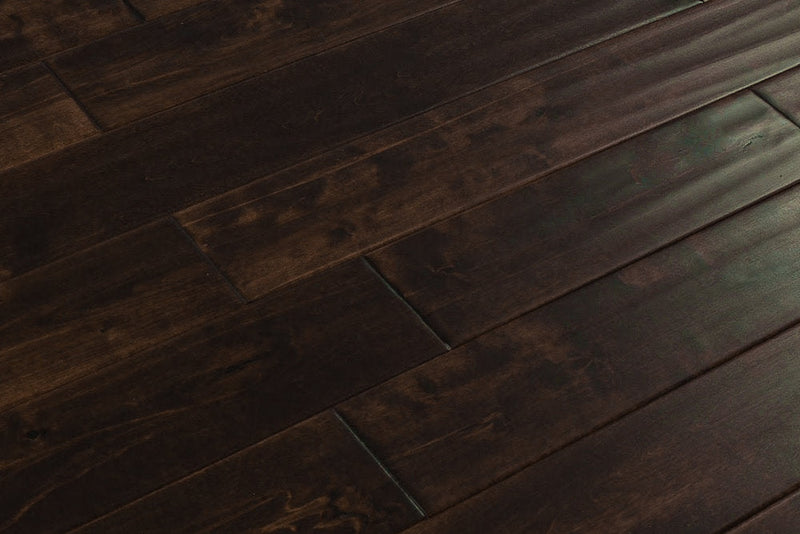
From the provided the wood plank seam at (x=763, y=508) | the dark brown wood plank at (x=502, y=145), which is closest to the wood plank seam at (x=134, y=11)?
the dark brown wood plank at (x=502, y=145)

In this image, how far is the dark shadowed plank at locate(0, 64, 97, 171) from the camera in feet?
5.95

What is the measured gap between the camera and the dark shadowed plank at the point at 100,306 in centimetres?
151

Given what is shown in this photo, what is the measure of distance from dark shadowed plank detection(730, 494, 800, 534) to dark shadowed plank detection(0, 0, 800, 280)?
2.08 feet

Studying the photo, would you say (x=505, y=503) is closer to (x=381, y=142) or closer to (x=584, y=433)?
(x=584, y=433)

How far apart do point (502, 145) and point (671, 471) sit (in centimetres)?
63

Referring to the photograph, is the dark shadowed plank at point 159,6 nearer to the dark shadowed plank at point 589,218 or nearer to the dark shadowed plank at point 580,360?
the dark shadowed plank at point 589,218

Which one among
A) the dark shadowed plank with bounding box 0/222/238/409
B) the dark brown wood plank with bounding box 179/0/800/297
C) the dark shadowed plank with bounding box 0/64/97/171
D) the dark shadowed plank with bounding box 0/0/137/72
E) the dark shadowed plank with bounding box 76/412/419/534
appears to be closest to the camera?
the dark shadowed plank with bounding box 76/412/419/534

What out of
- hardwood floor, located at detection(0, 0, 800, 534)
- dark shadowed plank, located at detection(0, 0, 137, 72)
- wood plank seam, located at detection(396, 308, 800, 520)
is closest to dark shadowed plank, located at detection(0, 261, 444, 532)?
hardwood floor, located at detection(0, 0, 800, 534)

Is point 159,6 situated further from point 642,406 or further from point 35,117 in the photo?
point 642,406

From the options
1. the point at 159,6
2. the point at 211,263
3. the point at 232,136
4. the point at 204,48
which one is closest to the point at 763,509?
the point at 211,263

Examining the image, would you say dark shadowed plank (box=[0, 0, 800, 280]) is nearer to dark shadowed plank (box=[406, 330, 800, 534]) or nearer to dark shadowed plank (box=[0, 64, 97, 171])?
dark shadowed plank (box=[0, 64, 97, 171])

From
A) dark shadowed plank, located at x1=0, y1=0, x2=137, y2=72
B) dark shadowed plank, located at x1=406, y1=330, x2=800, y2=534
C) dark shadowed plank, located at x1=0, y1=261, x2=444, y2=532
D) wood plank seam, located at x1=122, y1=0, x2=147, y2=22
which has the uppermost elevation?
dark shadowed plank, located at x1=0, y1=0, x2=137, y2=72

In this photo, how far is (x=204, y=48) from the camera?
1975 mm

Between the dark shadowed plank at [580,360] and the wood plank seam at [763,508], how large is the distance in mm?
199
